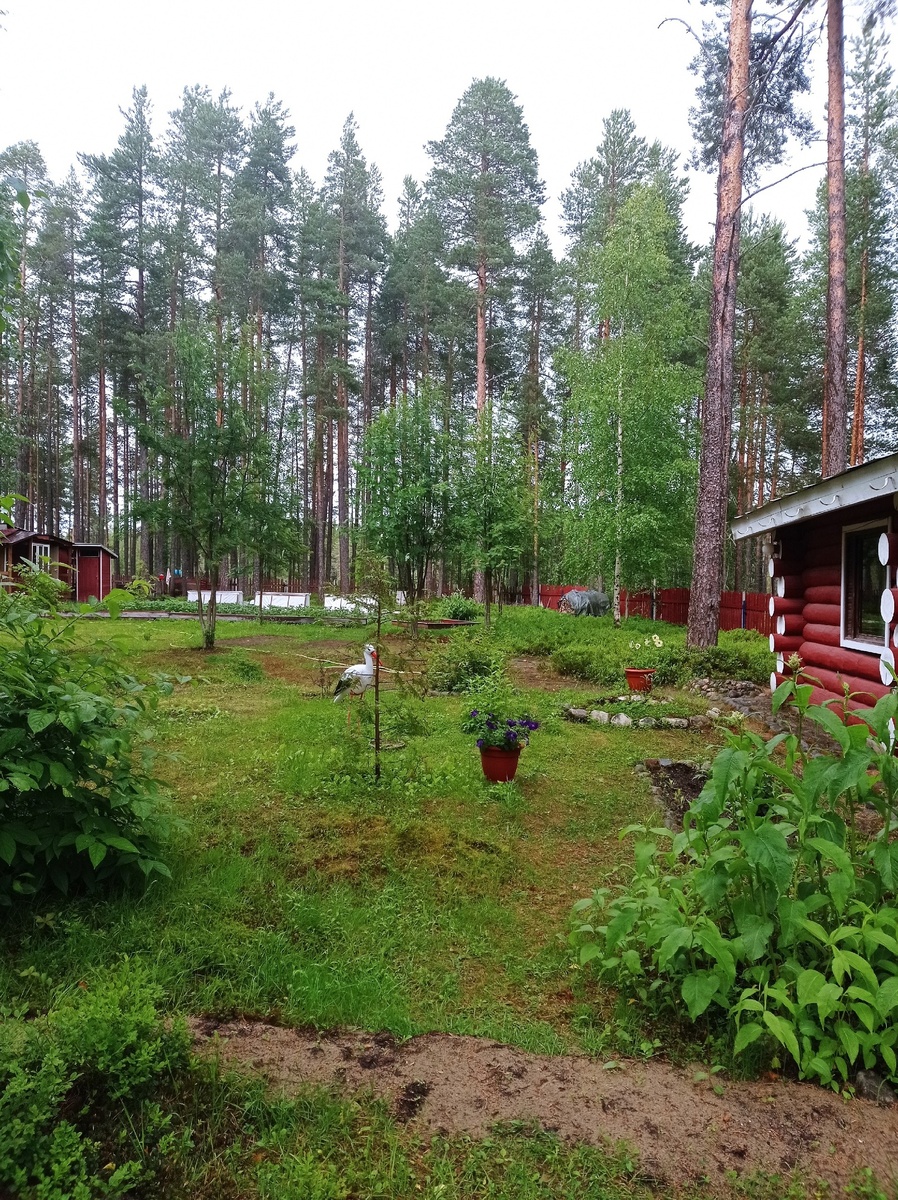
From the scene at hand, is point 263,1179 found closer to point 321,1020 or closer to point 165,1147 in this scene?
point 165,1147

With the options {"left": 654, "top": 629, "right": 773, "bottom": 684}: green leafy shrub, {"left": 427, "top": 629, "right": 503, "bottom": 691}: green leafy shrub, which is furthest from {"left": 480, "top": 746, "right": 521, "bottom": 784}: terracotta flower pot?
{"left": 654, "top": 629, "right": 773, "bottom": 684}: green leafy shrub

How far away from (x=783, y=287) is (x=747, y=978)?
79.3 feet

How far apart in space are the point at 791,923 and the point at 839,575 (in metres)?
5.94

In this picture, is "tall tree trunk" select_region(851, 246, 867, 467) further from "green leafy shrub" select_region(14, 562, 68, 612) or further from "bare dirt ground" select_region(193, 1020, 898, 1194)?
"green leafy shrub" select_region(14, 562, 68, 612)

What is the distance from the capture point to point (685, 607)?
21297 mm

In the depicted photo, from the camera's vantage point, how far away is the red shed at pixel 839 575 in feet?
18.1

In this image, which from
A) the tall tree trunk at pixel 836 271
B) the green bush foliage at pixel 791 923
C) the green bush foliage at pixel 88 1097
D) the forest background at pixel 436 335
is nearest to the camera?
the green bush foliage at pixel 88 1097

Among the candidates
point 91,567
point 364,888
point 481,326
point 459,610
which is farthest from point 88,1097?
point 91,567

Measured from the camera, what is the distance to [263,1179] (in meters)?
1.53

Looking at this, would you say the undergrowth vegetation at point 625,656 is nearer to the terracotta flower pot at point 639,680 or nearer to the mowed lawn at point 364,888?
the terracotta flower pot at point 639,680

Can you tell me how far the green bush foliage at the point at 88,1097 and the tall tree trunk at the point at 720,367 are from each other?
9864 mm

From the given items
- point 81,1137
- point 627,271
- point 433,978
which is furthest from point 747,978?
point 627,271

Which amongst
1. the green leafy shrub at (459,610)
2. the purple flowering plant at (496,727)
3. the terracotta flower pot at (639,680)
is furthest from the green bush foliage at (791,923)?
the green leafy shrub at (459,610)

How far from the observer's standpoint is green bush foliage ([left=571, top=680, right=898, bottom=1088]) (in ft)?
6.47
